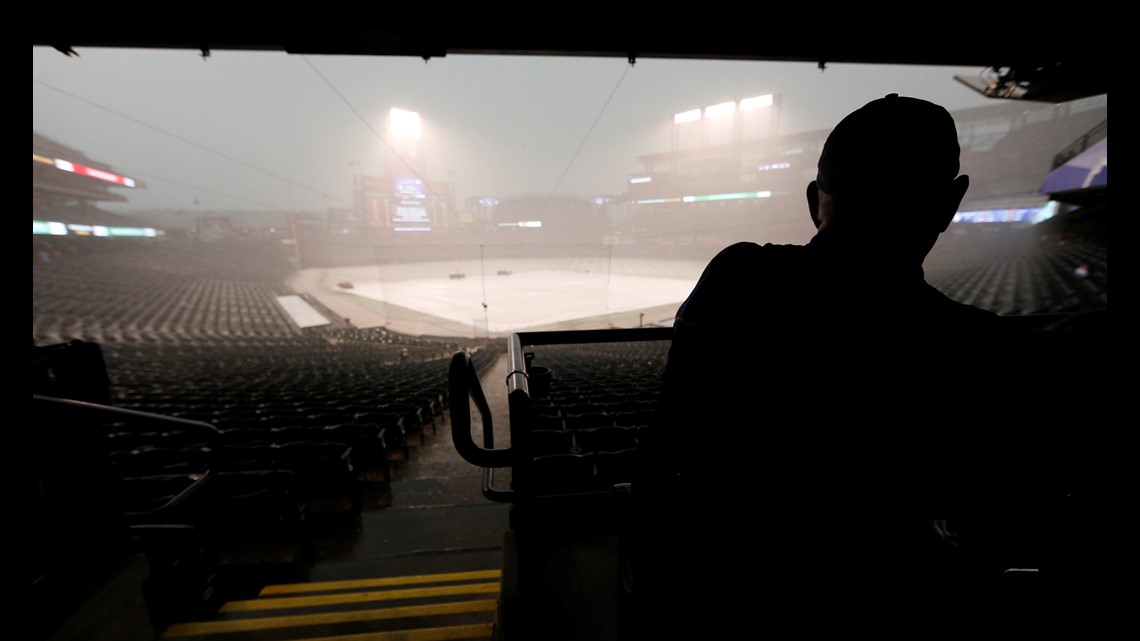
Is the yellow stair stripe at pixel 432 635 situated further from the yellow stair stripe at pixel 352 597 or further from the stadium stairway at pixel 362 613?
the yellow stair stripe at pixel 352 597

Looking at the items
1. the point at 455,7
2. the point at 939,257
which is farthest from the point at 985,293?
the point at 455,7

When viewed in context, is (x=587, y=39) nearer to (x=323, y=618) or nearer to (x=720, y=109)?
(x=323, y=618)

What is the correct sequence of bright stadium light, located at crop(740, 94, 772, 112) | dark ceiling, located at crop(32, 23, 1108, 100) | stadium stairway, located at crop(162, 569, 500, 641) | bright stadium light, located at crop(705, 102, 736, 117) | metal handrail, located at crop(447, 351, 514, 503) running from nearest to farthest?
metal handrail, located at crop(447, 351, 514, 503), stadium stairway, located at crop(162, 569, 500, 641), dark ceiling, located at crop(32, 23, 1108, 100), bright stadium light, located at crop(740, 94, 772, 112), bright stadium light, located at crop(705, 102, 736, 117)

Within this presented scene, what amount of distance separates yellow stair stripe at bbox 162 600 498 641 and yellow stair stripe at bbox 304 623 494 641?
124mm

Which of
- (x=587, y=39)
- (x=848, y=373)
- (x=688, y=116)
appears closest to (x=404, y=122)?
(x=688, y=116)

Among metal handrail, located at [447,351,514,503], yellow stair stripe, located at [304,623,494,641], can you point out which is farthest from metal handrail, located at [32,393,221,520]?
metal handrail, located at [447,351,514,503]

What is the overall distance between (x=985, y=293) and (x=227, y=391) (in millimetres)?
24271

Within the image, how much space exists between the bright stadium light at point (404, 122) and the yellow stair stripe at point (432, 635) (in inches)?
1922

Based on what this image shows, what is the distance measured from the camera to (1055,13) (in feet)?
12.4

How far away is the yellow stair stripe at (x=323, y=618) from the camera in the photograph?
6.52ft

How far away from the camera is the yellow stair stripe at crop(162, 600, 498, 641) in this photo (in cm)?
199

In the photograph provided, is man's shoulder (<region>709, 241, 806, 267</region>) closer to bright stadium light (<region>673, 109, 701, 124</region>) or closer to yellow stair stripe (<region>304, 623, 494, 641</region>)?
yellow stair stripe (<region>304, 623, 494, 641</region>)

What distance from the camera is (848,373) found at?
632 millimetres

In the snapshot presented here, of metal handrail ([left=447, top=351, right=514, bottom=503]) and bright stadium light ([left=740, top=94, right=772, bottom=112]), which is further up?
bright stadium light ([left=740, top=94, right=772, bottom=112])
